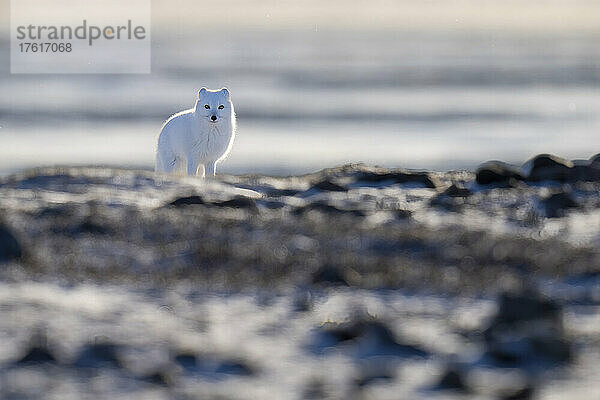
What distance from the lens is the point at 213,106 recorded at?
53.1 ft

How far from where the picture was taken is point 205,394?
6238mm

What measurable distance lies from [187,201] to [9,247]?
10.4 feet

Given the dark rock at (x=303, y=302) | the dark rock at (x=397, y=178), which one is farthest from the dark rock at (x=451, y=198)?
the dark rock at (x=303, y=302)

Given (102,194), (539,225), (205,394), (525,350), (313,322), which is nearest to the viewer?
(205,394)

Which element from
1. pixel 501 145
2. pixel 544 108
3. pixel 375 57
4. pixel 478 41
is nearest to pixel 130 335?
pixel 501 145

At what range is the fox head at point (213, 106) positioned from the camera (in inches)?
634

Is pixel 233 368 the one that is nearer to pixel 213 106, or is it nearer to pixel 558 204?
pixel 558 204

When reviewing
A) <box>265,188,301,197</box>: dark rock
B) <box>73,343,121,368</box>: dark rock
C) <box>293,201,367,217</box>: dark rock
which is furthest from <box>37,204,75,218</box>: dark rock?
<box>73,343,121,368</box>: dark rock

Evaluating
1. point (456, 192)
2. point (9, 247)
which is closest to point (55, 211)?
point (9, 247)

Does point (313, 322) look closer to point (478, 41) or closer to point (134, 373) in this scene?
point (134, 373)

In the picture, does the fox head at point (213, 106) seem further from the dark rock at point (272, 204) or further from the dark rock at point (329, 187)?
the dark rock at point (272, 204)

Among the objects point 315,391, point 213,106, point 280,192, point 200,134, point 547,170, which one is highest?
point 213,106

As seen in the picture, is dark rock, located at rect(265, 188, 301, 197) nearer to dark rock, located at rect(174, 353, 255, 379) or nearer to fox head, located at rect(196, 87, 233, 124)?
fox head, located at rect(196, 87, 233, 124)

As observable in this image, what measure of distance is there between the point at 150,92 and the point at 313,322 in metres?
37.4
